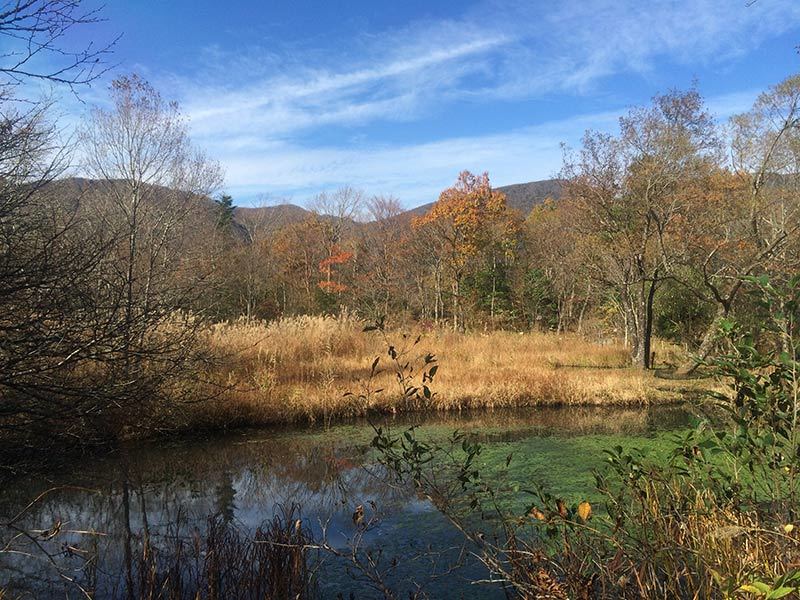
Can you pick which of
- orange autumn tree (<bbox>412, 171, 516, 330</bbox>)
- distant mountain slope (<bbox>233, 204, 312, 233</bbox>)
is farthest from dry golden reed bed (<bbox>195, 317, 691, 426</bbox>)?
distant mountain slope (<bbox>233, 204, 312, 233</bbox>)

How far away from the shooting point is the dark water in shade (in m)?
4.35

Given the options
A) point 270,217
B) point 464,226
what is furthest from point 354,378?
point 270,217

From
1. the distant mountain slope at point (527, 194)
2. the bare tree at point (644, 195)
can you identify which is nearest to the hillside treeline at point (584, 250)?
the bare tree at point (644, 195)

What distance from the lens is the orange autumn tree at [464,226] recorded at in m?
27.3

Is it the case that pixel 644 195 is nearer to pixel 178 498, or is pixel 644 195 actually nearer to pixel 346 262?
pixel 178 498

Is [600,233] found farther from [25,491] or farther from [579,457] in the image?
[25,491]

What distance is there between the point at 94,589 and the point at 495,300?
983 inches

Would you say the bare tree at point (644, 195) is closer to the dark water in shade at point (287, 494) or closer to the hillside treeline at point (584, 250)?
the hillside treeline at point (584, 250)

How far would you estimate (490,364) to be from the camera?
562 inches

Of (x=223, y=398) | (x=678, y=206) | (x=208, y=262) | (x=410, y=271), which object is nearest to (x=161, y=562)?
(x=223, y=398)

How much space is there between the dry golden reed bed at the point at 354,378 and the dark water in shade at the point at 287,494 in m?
0.66

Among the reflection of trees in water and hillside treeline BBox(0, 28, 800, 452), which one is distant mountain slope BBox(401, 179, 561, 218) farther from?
the reflection of trees in water

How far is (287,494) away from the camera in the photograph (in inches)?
259

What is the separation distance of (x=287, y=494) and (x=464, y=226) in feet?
73.8
